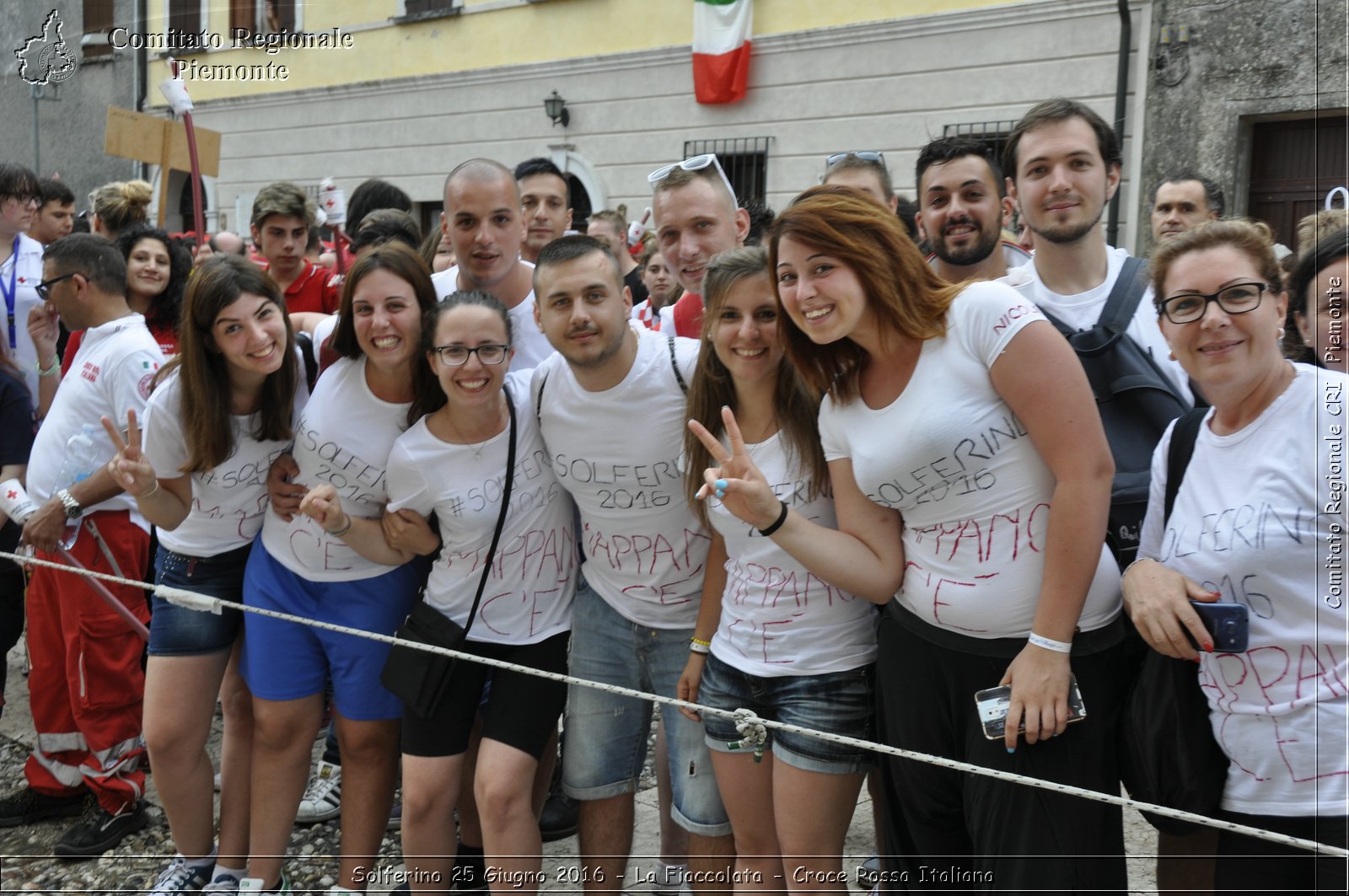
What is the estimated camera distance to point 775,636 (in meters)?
2.69

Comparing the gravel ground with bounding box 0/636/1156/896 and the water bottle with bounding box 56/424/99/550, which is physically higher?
the water bottle with bounding box 56/424/99/550

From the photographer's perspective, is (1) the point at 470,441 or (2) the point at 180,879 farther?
(2) the point at 180,879

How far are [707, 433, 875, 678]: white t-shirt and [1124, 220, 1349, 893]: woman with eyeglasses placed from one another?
670mm

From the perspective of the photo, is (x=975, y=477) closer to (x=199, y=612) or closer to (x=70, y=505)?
(x=199, y=612)

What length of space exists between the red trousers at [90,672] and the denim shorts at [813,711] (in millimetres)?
2689

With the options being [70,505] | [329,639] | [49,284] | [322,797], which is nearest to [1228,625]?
[329,639]

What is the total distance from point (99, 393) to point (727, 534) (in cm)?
266

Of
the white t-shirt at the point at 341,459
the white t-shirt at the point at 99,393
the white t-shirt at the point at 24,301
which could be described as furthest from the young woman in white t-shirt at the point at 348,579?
the white t-shirt at the point at 24,301

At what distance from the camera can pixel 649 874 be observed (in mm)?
3688

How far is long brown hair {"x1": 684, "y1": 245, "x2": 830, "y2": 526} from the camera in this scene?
2.72m

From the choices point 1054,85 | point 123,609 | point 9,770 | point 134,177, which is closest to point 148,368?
→ point 123,609

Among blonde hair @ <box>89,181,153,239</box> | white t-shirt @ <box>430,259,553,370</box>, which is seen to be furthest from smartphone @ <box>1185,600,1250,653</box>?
blonde hair @ <box>89,181,153,239</box>

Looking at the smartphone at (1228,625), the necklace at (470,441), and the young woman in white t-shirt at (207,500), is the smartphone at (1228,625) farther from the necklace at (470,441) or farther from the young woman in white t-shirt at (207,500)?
the young woman in white t-shirt at (207,500)

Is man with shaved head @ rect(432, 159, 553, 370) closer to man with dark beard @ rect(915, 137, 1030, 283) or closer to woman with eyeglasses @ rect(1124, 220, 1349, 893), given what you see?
man with dark beard @ rect(915, 137, 1030, 283)
